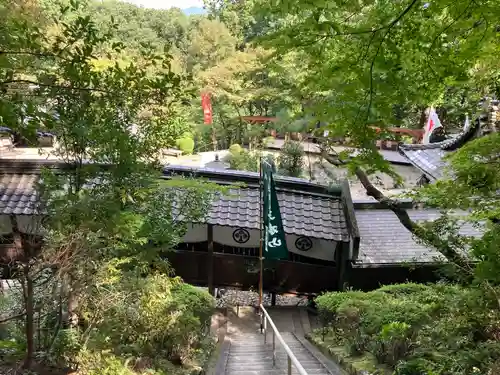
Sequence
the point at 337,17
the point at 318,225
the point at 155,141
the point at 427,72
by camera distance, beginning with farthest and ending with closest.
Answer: the point at 318,225
the point at 155,141
the point at 427,72
the point at 337,17

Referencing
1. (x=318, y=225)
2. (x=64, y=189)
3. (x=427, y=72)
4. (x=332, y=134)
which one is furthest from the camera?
(x=318, y=225)

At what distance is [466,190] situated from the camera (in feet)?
19.2

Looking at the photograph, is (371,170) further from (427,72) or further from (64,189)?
(64,189)

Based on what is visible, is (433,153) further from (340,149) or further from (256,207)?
(340,149)

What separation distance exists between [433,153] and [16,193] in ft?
40.0

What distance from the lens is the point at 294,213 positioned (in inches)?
431

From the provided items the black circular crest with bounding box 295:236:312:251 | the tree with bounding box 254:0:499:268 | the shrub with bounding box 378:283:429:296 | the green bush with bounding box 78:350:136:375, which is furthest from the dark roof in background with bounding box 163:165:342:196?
the tree with bounding box 254:0:499:268

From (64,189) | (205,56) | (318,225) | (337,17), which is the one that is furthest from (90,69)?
(205,56)

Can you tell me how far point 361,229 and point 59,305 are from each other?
903 centimetres

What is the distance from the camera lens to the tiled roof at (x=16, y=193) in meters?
10.2

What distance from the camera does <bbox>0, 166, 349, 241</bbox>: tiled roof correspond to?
10.4 meters

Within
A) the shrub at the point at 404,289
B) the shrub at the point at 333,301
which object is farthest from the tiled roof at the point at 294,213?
the shrub at the point at 333,301

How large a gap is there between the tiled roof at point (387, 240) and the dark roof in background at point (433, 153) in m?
1.33

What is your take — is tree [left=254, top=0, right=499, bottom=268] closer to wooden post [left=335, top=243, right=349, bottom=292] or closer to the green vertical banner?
the green vertical banner
